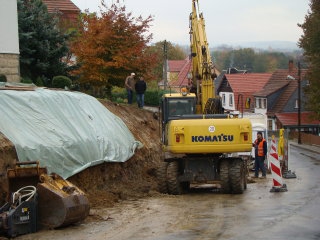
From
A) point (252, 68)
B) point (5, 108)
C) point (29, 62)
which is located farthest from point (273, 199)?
point (252, 68)

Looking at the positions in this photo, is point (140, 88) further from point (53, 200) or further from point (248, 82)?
point (248, 82)

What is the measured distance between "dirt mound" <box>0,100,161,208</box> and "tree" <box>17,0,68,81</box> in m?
7.18

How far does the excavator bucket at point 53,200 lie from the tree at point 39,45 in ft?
64.1

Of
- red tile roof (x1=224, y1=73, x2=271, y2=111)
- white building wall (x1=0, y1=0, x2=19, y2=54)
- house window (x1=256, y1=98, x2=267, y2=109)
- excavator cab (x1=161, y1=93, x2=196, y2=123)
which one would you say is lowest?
house window (x1=256, y1=98, x2=267, y2=109)

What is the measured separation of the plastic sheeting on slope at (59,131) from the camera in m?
16.6

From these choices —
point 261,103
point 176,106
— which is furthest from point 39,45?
point 261,103

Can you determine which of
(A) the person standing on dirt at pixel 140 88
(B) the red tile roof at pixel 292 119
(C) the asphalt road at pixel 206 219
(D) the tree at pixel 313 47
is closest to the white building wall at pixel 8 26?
(A) the person standing on dirt at pixel 140 88

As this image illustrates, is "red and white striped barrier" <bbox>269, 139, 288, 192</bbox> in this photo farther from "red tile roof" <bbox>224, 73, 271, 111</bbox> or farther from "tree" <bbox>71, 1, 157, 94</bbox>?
"red tile roof" <bbox>224, 73, 271, 111</bbox>

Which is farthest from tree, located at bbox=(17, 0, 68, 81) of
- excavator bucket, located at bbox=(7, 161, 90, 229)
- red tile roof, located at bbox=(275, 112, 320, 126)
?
red tile roof, located at bbox=(275, 112, 320, 126)

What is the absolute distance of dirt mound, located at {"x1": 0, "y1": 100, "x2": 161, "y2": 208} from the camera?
17641mm

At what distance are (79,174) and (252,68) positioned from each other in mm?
146875

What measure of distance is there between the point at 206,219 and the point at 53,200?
350cm

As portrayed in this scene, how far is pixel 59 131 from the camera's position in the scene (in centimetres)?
1811

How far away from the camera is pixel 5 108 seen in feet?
57.2
